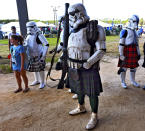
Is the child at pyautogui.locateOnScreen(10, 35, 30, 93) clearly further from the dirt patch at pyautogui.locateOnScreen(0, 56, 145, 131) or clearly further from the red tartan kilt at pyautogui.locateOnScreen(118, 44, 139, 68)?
the red tartan kilt at pyautogui.locateOnScreen(118, 44, 139, 68)

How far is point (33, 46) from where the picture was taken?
11.0 feet

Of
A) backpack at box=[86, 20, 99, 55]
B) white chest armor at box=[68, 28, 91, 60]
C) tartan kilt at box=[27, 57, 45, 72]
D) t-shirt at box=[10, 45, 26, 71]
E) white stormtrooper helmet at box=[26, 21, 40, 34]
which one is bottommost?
tartan kilt at box=[27, 57, 45, 72]

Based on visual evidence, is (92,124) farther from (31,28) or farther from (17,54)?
(31,28)

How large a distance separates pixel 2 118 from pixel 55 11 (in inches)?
1074

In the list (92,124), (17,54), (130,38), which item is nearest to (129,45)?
(130,38)

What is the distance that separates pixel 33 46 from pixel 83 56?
68.8 inches

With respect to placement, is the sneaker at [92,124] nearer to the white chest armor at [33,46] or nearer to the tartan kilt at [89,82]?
the tartan kilt at [89,82]

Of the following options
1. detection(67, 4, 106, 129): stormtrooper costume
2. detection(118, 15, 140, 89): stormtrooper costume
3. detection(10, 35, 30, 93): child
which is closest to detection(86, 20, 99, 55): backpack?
detection(67, 4, 106, 129): stormtrooper costume

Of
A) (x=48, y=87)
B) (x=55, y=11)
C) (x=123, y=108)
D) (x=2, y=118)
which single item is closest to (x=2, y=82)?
(x=48, y=87)

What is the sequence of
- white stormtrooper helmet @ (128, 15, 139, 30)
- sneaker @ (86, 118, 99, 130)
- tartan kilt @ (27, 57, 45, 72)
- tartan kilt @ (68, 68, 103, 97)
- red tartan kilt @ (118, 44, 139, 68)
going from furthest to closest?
tartan kilt @ (27, 57, 45, 72), red tartan kilt @ (118, 44, 139, 68), white stormtrooper helmet @ (128, 15, 139, 30), sneaker @ (86, 118, 99, 130), tartan kilt @ (68, 68, 103, 97)

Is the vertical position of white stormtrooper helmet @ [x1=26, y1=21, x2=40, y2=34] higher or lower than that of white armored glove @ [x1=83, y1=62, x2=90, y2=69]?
higher

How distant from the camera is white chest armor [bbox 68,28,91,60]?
188cm

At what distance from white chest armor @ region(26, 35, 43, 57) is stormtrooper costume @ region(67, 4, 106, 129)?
1.49 metres

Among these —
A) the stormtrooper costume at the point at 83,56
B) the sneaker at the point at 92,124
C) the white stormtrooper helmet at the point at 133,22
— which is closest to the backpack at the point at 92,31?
the stormtrooper costume at the point at 83,56
